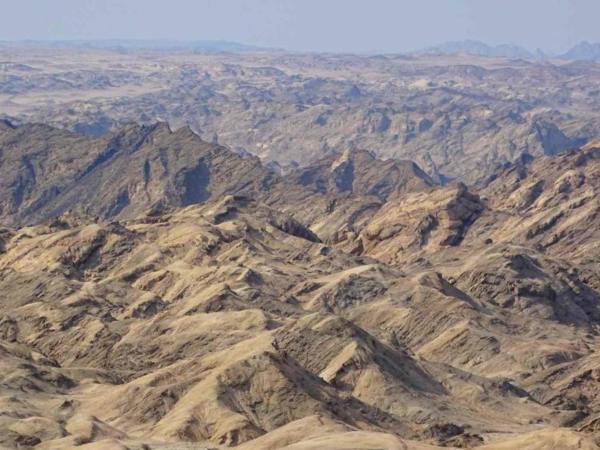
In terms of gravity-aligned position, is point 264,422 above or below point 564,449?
below

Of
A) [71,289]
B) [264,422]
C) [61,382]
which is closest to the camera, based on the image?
[264,422]

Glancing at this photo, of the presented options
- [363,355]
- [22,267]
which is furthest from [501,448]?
[22,267]

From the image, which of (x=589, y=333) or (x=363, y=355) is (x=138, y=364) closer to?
(x=363, y=355)

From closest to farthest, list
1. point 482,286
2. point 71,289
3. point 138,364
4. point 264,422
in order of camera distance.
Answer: point 264,422, point 138,364, point 71,289, point 482,286

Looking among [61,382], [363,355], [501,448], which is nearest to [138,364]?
[61,382]

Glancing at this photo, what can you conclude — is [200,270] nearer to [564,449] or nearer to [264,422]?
[264,422]

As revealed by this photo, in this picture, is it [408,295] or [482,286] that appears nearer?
[408,295]
